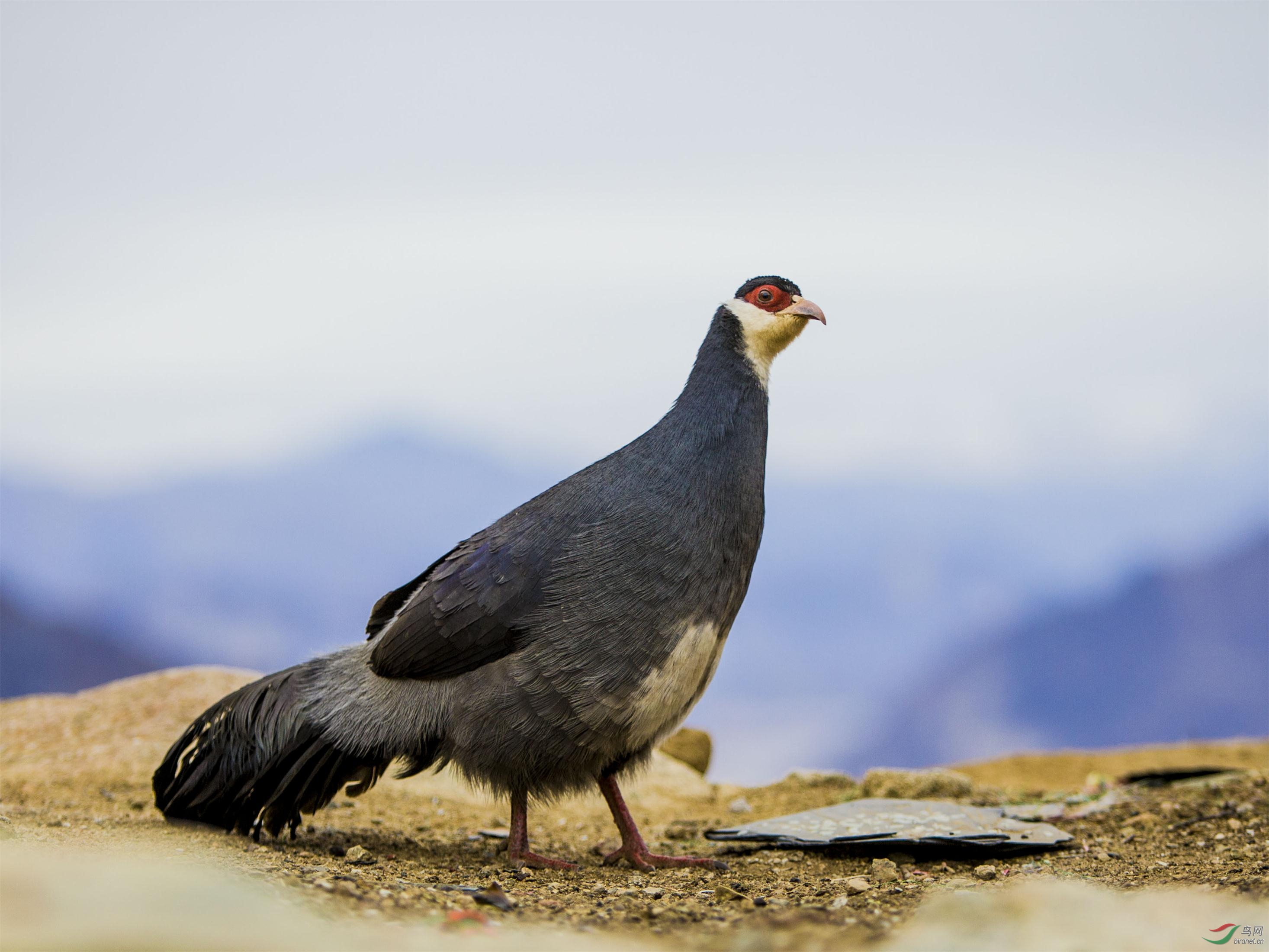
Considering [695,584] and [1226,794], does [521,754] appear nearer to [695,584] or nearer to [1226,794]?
[695,584]

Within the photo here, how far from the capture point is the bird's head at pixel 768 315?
568 centimetres

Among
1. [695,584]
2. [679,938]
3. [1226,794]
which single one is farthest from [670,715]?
[1226,794]

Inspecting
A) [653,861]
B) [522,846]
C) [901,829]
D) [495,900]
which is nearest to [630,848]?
[653,861]

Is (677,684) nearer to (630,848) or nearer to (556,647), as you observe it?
(556,647)

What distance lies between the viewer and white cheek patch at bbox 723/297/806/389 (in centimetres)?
568

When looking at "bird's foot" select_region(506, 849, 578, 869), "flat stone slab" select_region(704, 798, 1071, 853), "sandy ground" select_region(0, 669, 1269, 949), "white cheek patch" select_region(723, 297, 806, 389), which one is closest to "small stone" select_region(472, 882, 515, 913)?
"sandy ground" select_region(0, 669, 1269, 949)

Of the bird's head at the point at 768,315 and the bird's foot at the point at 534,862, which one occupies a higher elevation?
the bird's head at the point at 768,315

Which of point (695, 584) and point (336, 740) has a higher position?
point (695, 584)

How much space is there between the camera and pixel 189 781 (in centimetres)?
586

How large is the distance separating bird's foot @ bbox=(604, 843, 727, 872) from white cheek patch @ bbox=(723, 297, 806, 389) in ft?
7.99

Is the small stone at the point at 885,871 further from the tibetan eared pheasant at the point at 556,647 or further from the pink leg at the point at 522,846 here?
the pink leg at the point at 522,846

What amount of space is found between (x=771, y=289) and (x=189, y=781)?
13.4ft

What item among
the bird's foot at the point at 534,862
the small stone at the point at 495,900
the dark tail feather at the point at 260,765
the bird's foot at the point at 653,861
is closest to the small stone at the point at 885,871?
the bird's foot at the point at 653,861

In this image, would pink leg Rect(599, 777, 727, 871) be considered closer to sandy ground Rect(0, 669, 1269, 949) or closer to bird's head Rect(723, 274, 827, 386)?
sandy ground Rect(0, 669, 1269, 949)
